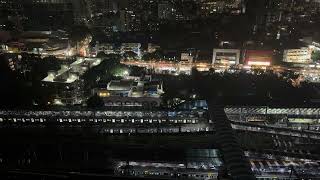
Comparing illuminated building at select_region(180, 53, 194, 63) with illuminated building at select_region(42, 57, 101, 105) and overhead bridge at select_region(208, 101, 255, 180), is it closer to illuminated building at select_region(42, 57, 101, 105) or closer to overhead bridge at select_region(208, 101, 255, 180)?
illuminated building at select_region(42, 57, 101, 105)

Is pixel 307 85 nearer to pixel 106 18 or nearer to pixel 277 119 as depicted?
pixel 277 119

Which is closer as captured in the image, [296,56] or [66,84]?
[66,84]

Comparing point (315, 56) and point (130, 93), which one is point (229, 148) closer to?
point (130, 93)

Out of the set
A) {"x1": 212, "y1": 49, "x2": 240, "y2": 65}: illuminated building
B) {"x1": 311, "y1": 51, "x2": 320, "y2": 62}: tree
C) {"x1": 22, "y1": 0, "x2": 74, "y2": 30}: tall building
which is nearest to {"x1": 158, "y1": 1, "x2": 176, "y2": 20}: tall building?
{"x1": 22, "y1": 0, "x2": 74, "y2": 30}: tall building

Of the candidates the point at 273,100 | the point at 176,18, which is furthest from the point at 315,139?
the point at 176,18

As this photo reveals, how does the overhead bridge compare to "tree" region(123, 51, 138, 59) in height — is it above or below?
below

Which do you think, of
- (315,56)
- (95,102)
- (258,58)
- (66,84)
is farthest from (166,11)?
(95,102)
